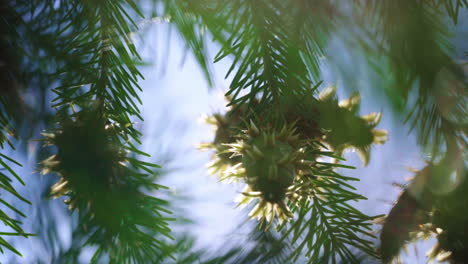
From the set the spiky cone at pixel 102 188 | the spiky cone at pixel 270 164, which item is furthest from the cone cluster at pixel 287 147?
the spiky cone at pixel 102 188

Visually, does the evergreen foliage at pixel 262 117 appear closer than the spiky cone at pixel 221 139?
Yes

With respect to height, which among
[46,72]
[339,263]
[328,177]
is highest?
[46,72]

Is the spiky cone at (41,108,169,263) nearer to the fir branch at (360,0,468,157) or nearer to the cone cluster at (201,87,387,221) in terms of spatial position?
the cone cluster at (201,87,387,221)

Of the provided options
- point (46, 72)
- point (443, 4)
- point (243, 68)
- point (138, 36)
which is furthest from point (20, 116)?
point (443, 4)

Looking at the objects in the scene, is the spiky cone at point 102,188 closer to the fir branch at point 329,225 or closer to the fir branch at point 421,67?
the fir branch at point 329,225

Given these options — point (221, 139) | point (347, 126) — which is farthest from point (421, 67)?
point (221, 139)

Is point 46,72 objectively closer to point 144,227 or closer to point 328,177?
point 144,227

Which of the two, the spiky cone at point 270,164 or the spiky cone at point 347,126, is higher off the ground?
the spiky cone at point 347,126
